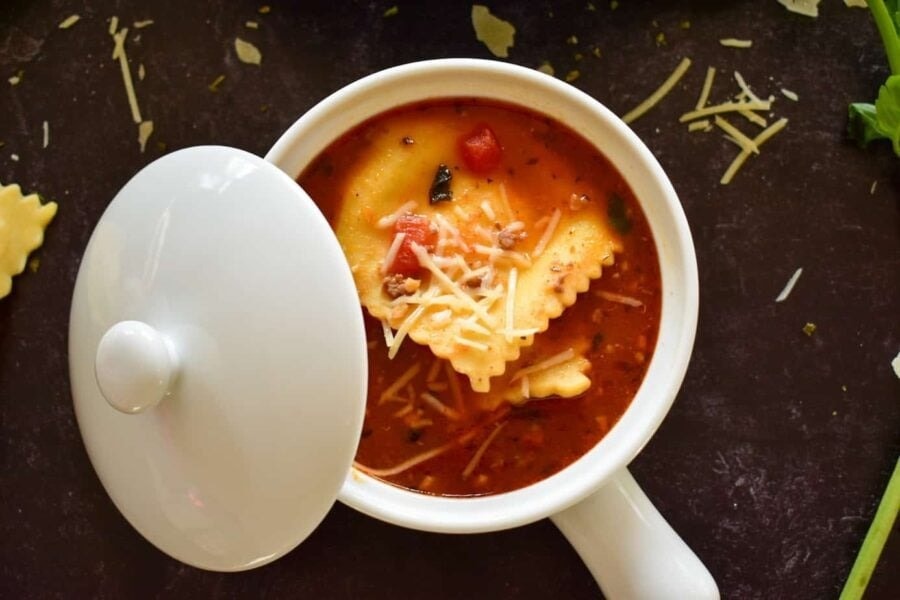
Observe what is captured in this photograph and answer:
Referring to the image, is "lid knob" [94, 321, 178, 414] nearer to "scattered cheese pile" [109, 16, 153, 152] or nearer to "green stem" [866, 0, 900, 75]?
"scattered cheese pile" [109, 16, 153, 152]

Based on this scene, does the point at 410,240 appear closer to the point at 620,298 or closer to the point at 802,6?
the point at 620,298

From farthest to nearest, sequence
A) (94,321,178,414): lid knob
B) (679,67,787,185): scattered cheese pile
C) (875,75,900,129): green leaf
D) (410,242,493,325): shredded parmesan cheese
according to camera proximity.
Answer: (679,67,787,185): scattered cheese pile → (875,75,900,129): green leaf → (410,242,493,325): shredded parmesan cheese → (94,321,178,414): lid knob

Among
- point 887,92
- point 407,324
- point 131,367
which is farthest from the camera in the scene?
point 887,92

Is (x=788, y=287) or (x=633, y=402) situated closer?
(x=633, y=402)

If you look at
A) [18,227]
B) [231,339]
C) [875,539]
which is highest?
[231,339]

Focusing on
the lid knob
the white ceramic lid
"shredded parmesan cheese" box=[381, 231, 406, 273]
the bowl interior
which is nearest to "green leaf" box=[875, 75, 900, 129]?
the bowl interior

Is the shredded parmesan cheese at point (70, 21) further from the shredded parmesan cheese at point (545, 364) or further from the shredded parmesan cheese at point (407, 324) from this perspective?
the shredded parmesan cheese at point (545, 364)

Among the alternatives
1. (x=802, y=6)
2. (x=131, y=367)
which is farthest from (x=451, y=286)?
(x=802, y=6)
